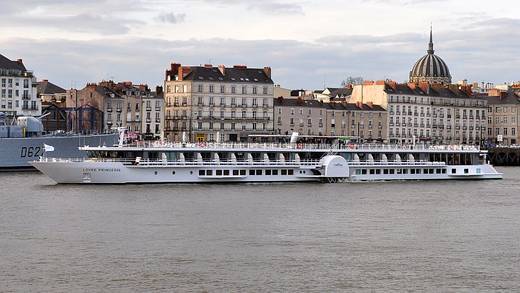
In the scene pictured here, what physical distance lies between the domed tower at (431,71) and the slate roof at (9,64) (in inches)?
2879

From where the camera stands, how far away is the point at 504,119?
158 metres

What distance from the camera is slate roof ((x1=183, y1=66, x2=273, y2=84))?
4814 inches

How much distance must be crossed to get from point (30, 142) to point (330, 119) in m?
46.7

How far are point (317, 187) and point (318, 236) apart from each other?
2596cm

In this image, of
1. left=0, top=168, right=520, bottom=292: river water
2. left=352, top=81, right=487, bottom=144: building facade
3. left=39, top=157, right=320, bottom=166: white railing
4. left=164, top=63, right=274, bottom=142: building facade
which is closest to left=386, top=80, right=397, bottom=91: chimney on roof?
left=352, top=81, right=487, bottom=144: building facade

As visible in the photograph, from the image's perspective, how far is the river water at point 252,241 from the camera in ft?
120

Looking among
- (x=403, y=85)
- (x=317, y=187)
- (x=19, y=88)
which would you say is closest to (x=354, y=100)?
(x=403, y=85)

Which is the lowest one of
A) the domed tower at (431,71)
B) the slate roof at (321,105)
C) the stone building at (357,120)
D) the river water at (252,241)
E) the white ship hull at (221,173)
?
the river water at (252,241)

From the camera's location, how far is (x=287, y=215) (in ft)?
178

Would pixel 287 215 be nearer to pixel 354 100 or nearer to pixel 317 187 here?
pixel 317 187

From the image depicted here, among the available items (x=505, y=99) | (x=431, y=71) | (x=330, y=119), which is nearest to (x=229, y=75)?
(x=330, y=119)

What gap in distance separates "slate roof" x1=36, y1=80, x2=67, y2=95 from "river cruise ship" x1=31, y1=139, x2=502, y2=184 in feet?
260

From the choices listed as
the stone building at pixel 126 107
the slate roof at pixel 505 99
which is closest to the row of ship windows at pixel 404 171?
the stone building at pixel 126 107

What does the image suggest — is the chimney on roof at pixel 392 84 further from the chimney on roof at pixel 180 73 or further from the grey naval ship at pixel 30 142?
the grey naval ship at pixel 30 142
